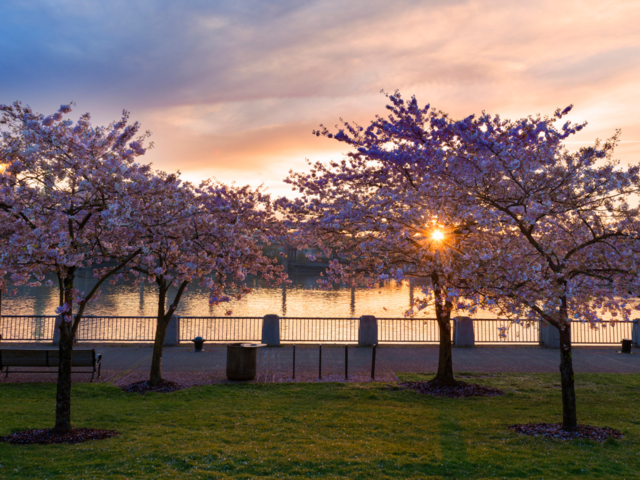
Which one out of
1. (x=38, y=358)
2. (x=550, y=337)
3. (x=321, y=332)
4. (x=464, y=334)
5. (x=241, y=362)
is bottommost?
(x=321, y=332)

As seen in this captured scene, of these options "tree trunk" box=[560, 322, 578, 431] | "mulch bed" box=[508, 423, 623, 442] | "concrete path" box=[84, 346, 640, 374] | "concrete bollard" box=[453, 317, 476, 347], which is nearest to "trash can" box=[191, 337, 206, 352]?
"concrete path" box=[84, 346, 640, 374]

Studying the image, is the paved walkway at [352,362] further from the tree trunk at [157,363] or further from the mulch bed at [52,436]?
the mulch bed at [52,436]

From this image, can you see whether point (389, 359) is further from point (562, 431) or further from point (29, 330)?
point (29, 330)

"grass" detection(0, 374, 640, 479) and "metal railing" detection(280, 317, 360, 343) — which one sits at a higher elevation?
"metal railing" detection(280, 317, 360, 343)

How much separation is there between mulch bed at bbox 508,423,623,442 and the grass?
0.29m

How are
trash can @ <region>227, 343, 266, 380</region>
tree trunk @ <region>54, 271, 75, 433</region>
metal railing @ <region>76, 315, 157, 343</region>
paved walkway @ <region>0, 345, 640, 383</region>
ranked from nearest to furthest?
tree trunk @ <region>54, 271, 75, 433</region>
trash can @ <region>227, 343, 266, 380</region>
paved walkway @ <region>0, 345, 640, 383</region>
metal railing @ <region>76, 315, 157, 343</region>

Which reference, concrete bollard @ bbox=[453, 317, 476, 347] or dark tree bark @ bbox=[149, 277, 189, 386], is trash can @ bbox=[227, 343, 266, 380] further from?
concrete bollard @ bbox=[453, 317, 476, 347]

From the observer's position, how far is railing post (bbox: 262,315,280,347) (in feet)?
60.5

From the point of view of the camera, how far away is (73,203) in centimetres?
866

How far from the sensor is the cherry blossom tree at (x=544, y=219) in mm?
8359

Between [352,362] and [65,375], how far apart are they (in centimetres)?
923

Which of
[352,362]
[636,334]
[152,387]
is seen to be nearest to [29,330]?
[152,387]

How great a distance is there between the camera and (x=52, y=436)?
805cm

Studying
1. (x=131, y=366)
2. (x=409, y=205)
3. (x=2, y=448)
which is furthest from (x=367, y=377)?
(x=2, y=448)
